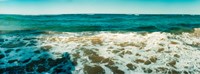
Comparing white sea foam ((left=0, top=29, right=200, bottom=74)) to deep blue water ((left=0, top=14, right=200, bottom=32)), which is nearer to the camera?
white sea foam ((left=0, top=29, right=200, bottom=74))

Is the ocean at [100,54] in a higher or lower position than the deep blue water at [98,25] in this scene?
higher

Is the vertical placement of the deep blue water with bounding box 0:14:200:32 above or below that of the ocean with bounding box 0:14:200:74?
below

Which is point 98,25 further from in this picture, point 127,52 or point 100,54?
point 100,54

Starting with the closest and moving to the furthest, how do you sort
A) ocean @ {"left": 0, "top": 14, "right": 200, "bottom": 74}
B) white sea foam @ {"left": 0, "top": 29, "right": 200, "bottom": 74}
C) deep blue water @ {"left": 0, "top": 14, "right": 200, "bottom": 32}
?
ocean @ {"left": 0, "top": 14, "right": 200, "bottom": 74} < white sea foam @ {"left": 0, "top": 29, "right": 200, "bottom": 74} < deep blue water @ {"left": 0, "top": 14, "right": 200, "bottom": 32}

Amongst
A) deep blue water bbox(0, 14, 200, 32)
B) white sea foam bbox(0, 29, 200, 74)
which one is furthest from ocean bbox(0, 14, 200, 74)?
deep blue water bbox(0, 14, 200, 32)

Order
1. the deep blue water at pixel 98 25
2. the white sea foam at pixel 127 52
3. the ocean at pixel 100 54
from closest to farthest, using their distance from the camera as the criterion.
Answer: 1. the ocean at pixel 100 54
2. the white sea foam at pixel 127 52
3. the deep blue water at pixel 98 25

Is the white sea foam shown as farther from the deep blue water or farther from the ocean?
the deep blue water

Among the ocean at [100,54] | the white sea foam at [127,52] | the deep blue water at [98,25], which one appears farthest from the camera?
the deep blue water at [98,25]

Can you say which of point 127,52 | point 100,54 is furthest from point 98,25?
point 100,54

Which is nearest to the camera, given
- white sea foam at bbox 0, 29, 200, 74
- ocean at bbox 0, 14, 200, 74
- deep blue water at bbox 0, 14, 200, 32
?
ocean at bbox 0, 14, 200, 74

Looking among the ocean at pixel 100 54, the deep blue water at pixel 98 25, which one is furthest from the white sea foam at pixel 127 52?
the deep blue water at pixel 98 25

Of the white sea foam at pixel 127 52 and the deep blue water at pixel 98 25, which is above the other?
the white sea foam at pixel 127 52

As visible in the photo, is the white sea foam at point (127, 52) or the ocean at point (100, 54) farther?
the white sea foam at point (127, 52)

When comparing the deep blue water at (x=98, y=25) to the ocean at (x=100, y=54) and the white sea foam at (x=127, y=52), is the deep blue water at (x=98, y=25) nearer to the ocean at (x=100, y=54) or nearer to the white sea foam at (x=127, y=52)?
the white sea foam at (x=127, y=52)
